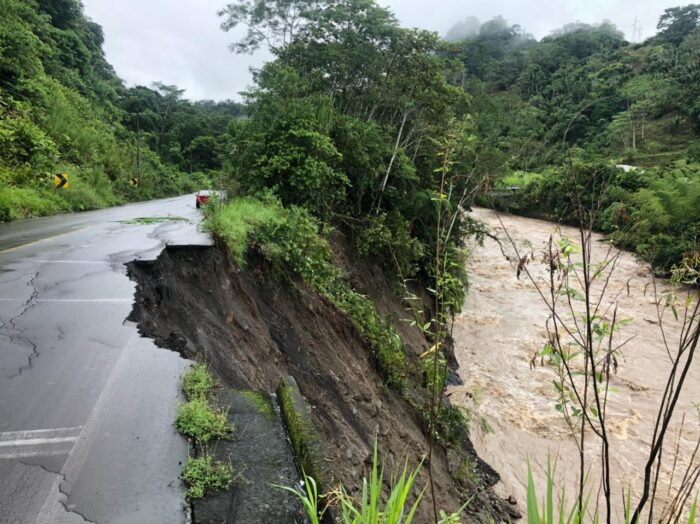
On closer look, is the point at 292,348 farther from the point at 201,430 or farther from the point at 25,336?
the point at 201,430

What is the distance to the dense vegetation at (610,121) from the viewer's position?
23.6 m

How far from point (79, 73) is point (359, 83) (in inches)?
1491

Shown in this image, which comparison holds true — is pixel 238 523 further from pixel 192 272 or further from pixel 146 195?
pixel 146 195

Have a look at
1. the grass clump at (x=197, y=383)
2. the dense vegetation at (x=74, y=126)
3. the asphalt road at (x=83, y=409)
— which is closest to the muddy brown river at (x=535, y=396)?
the grass clump at (x=197, y=383)

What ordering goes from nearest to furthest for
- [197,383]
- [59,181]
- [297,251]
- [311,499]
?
1. [311,499]
2. [197,383]
3. [297,251]
4. [59,181]

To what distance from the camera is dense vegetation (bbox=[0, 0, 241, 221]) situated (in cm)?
1631

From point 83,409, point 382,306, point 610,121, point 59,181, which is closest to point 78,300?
point 83,409

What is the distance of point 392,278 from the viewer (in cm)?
1540

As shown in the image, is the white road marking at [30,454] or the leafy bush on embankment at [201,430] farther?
the white road marking at [30,454]

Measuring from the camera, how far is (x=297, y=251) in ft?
29.8

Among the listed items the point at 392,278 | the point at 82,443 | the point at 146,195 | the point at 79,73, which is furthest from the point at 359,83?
the point at 79,73

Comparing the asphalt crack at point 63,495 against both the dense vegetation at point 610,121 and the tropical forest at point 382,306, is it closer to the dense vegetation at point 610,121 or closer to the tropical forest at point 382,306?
the tropical forest at point 382,306

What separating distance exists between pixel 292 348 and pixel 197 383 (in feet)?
12.8

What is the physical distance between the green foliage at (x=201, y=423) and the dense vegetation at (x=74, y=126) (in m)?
12.1
